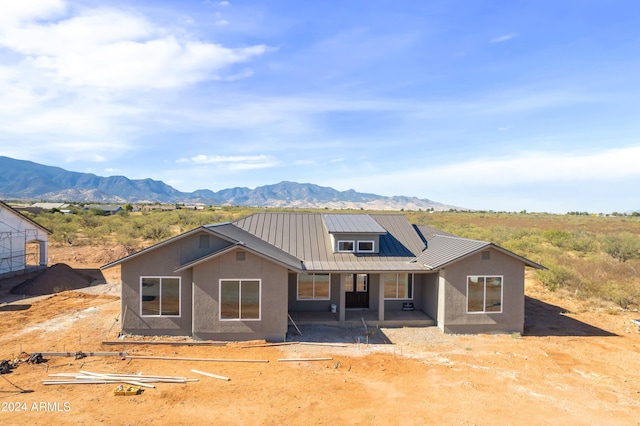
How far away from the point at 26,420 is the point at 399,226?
640 inches

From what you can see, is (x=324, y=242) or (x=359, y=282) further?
(x=324, y=242)

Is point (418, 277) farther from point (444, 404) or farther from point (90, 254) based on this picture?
point (90, 254)

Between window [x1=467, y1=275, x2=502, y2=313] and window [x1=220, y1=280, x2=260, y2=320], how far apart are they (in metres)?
8.28

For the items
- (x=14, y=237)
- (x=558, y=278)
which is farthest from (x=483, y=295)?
(x=14, y=237)

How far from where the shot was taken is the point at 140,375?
1011 cm

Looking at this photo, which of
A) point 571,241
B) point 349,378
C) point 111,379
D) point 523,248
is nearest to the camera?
point 111,379

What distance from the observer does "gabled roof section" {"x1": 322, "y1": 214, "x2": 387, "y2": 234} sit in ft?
55.7

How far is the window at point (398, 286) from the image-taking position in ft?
55.3

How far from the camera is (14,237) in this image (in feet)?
78.1

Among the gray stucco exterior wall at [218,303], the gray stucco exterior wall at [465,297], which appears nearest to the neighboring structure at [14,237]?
the gray stucco exterior wall at [218,303]

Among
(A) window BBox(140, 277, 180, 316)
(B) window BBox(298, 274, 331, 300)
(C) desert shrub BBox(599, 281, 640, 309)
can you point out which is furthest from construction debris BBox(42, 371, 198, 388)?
(C) desert shrub BBox(599, 281, 640, 309)

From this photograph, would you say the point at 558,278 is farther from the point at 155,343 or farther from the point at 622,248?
the point at 155,343

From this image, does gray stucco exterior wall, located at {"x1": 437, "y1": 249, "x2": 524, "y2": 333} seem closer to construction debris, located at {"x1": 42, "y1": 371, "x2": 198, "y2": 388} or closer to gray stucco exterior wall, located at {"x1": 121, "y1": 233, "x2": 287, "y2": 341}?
gray stucco exterior wall, located at {"x1": 121, "y1": 233, "x2": 287, "y2": 341}

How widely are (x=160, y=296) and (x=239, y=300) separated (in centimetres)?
294
